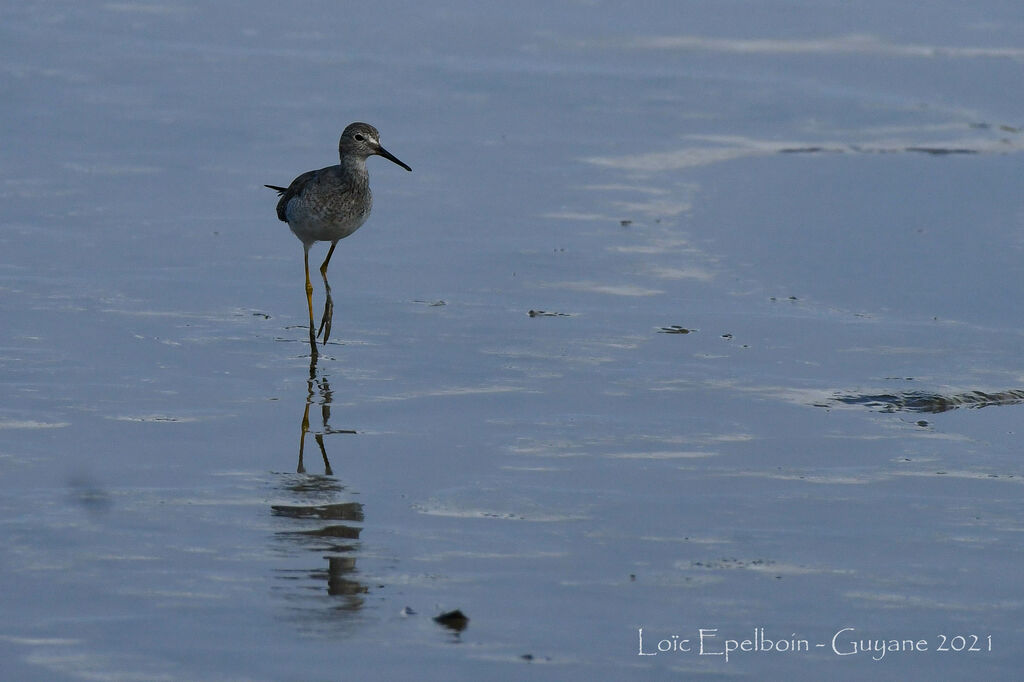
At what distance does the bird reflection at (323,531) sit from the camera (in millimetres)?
5801

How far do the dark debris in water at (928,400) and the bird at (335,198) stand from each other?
377 cm

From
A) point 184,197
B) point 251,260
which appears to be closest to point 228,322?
point 251,260

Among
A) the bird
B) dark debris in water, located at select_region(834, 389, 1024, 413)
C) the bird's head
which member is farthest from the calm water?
the bird's head

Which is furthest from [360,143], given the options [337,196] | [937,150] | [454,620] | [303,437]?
[937,150]

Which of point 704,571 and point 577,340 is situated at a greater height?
point 577,340

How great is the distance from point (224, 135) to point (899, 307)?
7251 millimetres

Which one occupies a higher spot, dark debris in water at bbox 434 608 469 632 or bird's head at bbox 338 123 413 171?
bird's head at bbox 338 123 413 171

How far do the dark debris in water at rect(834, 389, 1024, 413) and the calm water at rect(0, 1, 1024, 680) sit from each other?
3 cm

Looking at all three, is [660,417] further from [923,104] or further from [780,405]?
[923,104]

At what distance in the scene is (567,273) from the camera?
1120 cm

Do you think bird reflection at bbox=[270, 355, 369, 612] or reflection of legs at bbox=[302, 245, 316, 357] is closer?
bird reflection at bbox=[270, 355, 369, 612]

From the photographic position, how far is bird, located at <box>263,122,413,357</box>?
10.7 m

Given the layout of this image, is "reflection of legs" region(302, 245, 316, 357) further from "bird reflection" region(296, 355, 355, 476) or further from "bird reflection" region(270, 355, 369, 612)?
"bird reflection" region(270, 355, 369, 612)

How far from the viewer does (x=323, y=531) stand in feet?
21.0
